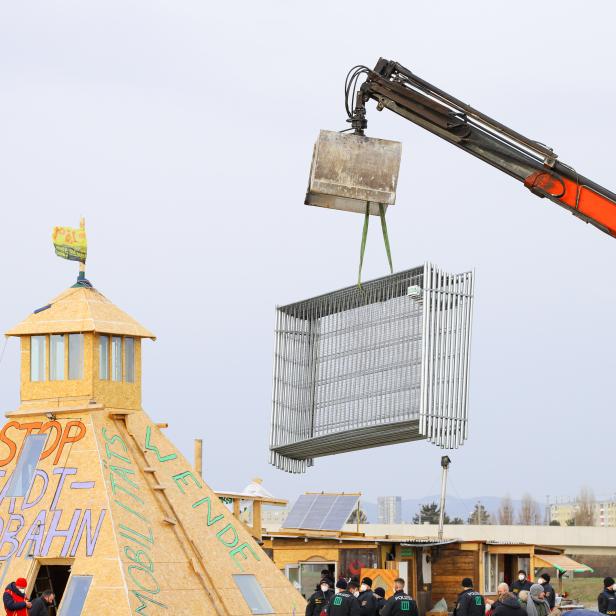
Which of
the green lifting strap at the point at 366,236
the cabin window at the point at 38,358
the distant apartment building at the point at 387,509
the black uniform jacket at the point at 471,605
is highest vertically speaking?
the green lifting strap at the point at 366,236

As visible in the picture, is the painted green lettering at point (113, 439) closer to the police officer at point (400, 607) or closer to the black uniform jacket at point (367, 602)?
the black uniform jacket at point (367, 602)

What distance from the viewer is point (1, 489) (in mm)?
25797

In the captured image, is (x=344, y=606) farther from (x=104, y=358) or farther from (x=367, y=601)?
(x=104, y=358)

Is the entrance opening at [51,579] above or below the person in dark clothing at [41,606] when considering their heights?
below

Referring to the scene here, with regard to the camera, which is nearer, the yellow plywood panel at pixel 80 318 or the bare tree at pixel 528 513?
the yellow plywood panel at pixel 80 318

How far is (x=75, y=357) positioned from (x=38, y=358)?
0.78m

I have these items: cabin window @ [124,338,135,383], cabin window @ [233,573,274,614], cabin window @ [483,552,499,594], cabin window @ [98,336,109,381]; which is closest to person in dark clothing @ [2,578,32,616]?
cabin window @ [233,573,274,614]

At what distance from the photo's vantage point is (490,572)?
34.3 m

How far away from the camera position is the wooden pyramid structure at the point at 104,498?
78.4ft

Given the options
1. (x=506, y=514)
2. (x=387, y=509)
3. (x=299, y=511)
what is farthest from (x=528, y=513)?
(x=299, y=511)

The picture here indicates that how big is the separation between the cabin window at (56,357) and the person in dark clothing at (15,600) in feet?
16.6

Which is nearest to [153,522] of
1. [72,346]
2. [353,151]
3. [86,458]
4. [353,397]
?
[86,458]

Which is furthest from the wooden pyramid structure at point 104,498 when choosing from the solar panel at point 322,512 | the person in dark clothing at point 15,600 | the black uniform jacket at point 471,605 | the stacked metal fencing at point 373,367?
the solar panel at point 322,512

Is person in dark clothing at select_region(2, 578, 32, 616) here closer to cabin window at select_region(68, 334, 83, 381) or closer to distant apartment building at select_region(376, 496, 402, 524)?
cabin window at select_region(68, 334, 83, 381)
